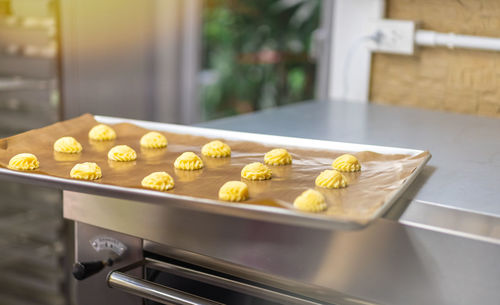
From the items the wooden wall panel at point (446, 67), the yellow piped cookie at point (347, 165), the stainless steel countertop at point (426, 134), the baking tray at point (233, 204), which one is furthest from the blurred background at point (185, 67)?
the yellow piped cookie at point (347, 165)

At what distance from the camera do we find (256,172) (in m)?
0.87

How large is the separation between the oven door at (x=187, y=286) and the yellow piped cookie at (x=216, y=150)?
0.65ft

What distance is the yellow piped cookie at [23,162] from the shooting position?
0.88m

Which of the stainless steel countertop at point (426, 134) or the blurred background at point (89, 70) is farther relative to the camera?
the blurred background at point (89, 70)

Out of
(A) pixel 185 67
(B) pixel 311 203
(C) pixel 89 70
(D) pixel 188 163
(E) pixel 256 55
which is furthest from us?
(E) pixel 256 55

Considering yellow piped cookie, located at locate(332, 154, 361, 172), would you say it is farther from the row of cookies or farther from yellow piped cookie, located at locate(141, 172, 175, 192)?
yellow piped cookie, located at locate(141, 172, 175, 192)

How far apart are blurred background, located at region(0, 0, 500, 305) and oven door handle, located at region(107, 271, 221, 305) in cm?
111

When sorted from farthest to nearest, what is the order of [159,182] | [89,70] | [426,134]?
1. [89,70]
2. [426,134]
3. [159,182]

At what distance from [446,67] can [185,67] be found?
1750mm

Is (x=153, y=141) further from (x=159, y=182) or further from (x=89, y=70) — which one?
(x=89, y=70)

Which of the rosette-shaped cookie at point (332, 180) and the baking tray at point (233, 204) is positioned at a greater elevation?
the rosette-shaped cookie at point (332, 180)

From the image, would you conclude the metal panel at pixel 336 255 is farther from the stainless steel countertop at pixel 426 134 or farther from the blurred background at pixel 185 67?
the blurred background at pixel 185 67

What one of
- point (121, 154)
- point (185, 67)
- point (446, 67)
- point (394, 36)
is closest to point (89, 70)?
point (185, 67)

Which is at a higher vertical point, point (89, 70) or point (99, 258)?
point (89, 70)
